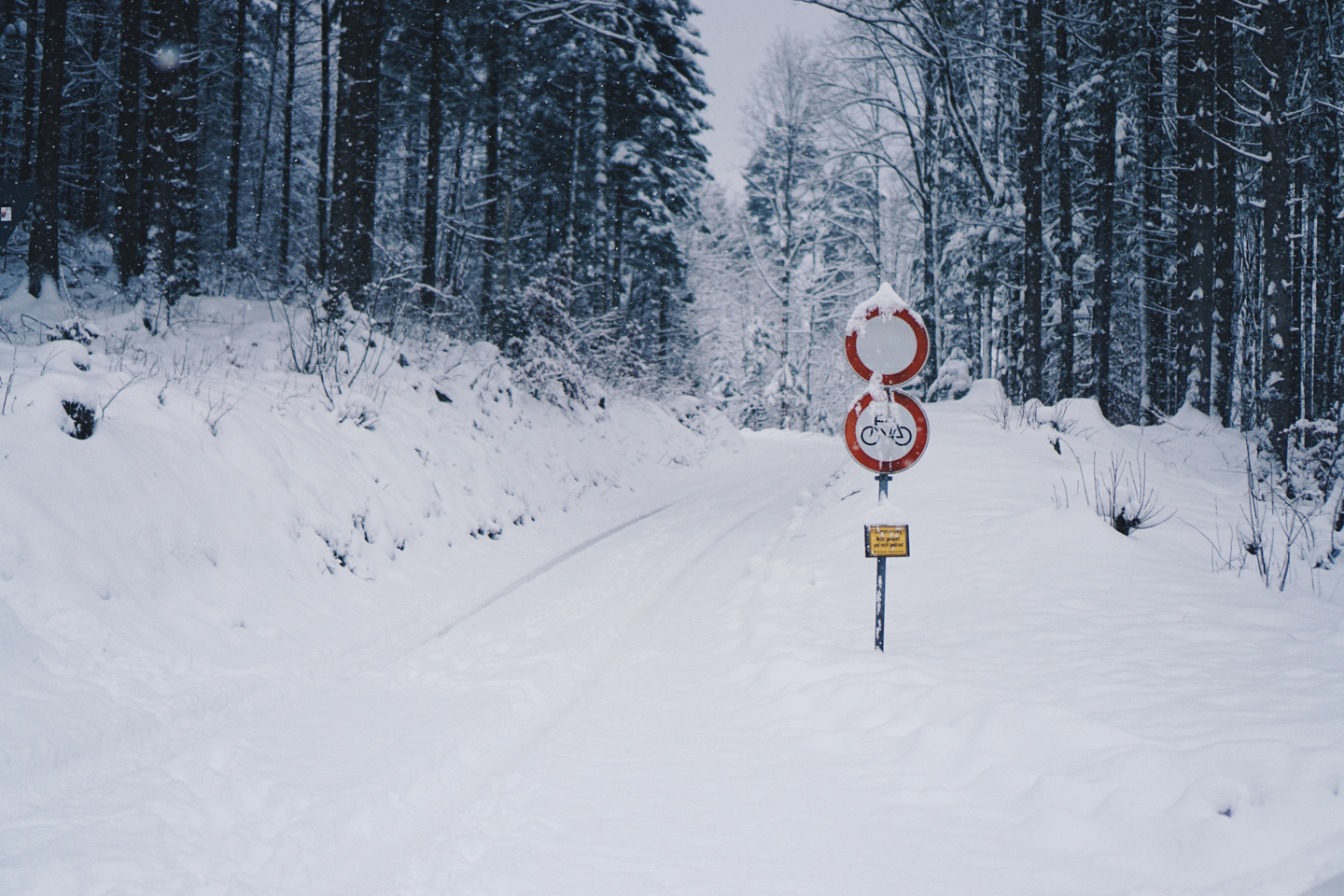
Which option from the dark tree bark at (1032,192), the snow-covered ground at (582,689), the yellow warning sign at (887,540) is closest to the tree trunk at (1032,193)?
the dark tree bark at (1032,192)

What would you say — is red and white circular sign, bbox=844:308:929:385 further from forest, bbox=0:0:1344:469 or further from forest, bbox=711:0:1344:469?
forest, bbox=711:0:1344:469

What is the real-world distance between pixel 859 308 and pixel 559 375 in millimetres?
11501

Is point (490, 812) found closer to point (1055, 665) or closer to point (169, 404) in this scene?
point (1055, 665)

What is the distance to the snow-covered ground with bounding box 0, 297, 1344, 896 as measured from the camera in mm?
2824

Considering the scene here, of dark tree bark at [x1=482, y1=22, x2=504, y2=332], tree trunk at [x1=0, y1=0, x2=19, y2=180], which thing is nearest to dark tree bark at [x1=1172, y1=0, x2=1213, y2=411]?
dark tree bark at [x1=482, y1=22, x2=504, y2=332]

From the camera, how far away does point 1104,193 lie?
1833 cm

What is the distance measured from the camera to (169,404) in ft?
21.5

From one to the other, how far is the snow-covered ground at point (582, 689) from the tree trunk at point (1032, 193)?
22.0 feet

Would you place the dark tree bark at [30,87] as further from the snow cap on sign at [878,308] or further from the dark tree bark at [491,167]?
the snow cap on sign at [878,308]

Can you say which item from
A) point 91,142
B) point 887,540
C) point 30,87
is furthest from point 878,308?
point 91,142

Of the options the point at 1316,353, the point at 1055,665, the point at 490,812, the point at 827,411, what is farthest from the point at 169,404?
the point at 827,411

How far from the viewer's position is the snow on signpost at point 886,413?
4988mm

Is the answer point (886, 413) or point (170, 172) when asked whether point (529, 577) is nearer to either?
point (886, 413)

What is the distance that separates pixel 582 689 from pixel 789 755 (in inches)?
65.1
